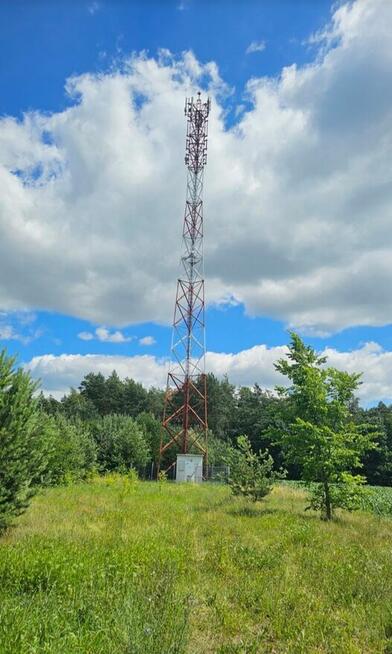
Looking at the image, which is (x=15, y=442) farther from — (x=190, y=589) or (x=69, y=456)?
(x=69, y=456)

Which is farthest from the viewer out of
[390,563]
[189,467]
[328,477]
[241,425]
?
[241,425]

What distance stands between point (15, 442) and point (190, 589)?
5697 mm

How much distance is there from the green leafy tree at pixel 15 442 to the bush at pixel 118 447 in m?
25.7

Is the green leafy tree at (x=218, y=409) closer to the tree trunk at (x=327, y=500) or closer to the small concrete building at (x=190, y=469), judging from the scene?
the small concrete building at (x=190, y=469)

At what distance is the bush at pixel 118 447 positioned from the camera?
37000mm

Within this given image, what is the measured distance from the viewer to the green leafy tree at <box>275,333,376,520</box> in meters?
14.4

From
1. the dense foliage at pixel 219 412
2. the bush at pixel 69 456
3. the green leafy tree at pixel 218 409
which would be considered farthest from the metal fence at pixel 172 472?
the green leafy tree at pixel 218 409

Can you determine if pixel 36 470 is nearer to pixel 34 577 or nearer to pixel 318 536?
pixel 34 577

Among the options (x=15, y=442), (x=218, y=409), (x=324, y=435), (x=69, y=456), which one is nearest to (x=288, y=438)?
(x=324, y=435)

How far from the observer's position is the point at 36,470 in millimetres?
11852

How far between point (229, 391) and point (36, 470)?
67.3m

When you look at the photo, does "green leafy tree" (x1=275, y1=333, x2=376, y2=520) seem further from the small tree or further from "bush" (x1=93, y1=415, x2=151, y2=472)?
"bush" (x1=93, y1=415, x2=151, y2=472)

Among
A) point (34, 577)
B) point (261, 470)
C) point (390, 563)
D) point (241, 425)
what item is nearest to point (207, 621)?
point (34, 577)

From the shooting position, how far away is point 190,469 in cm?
3350
